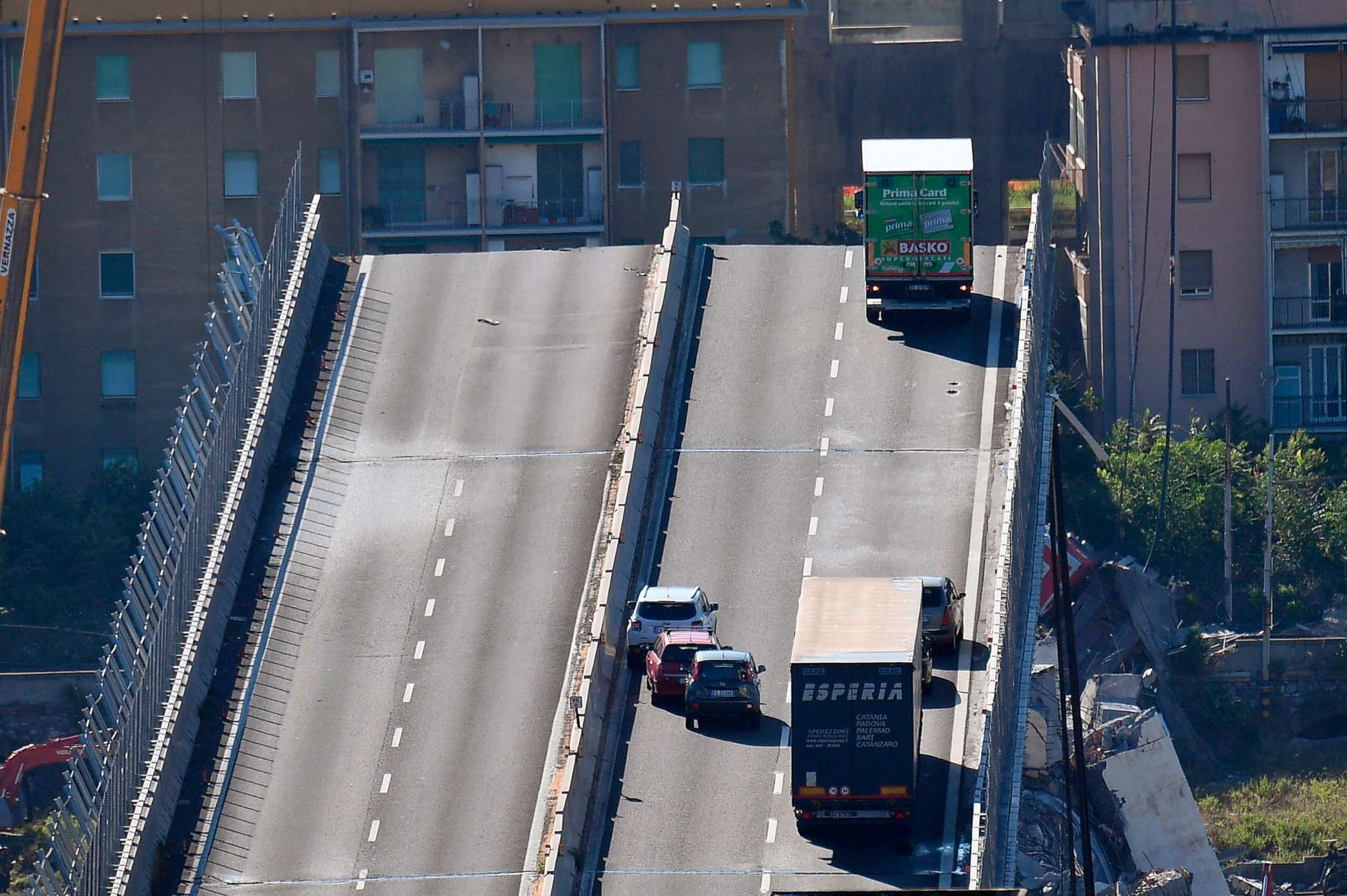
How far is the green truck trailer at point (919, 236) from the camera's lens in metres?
69.2

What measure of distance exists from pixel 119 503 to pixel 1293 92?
3970 centimetres

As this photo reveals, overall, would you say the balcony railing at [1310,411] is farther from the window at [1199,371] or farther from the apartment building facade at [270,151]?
the apartment building facade at [270,151]

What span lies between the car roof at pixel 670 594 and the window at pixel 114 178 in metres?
38.7

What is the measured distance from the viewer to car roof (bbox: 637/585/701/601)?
5859cm

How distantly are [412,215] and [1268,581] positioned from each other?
2976 cm

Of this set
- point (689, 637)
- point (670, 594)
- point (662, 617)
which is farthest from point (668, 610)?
point (689, 637)

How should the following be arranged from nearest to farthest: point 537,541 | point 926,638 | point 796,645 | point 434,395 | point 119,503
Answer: point 796,645 → point 926,638 → point 537,541 → point 434,395 → point 119,503

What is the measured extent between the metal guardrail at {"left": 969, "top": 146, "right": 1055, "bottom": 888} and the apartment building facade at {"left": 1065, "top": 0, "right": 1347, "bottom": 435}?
72.8 feet

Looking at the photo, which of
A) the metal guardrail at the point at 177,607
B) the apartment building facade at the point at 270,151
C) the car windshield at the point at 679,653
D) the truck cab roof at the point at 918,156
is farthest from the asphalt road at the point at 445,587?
the apartment building facade at the point at 270,151

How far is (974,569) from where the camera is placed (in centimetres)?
6116

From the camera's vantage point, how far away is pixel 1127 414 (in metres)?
93.2

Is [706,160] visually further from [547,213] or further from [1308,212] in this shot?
[1308,212]

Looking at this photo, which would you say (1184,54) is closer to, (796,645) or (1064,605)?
(1064,605)

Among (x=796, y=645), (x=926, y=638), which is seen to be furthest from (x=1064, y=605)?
(x=796, y=645)
